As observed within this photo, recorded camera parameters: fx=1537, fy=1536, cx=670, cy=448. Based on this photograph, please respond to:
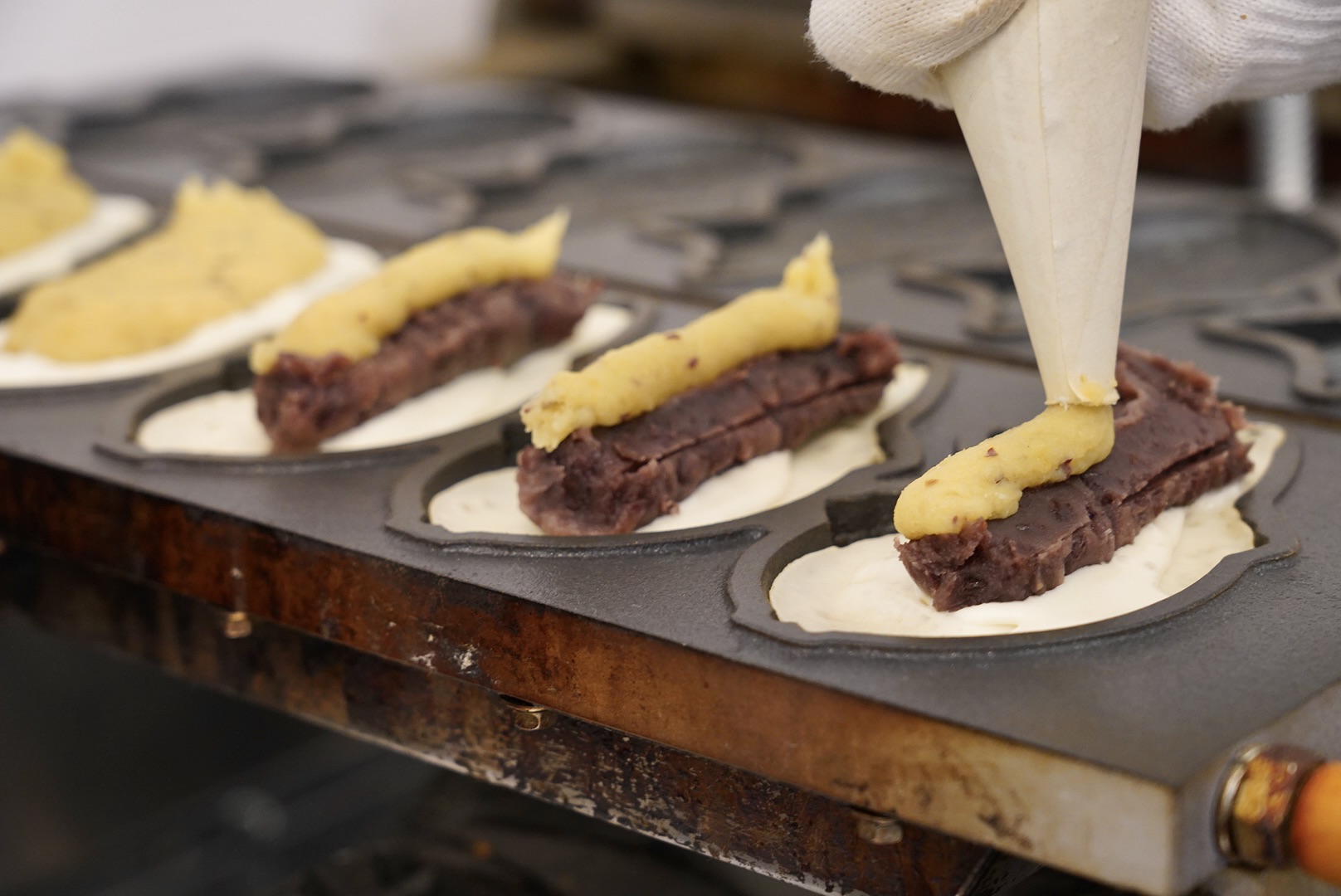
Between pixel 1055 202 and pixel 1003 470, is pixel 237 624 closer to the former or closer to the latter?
pixel 1003 470

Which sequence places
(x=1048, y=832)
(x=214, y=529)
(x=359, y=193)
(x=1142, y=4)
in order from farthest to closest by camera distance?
(x=359, y=193) → (x=214, y=529) → (x=1142, y=4) → (x=1048, y=832)

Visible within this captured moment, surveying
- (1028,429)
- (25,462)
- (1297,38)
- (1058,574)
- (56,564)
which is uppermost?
(1297,38)

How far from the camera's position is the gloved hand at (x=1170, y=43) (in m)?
1.39

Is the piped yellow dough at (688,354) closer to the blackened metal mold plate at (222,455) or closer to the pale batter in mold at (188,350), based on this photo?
the blackened metal mold plate at (222,455)

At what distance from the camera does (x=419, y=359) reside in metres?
2.06

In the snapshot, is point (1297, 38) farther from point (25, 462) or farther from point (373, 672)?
point (25, 462)

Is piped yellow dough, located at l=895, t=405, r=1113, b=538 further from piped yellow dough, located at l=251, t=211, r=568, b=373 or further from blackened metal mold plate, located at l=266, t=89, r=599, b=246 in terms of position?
blackened metal mold plate, located at l=266, t=89, r=599, b=246

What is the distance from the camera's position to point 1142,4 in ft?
4.52

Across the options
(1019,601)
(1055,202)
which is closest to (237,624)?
(1019,601)

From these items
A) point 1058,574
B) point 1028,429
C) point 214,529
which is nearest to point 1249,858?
point 1058,574

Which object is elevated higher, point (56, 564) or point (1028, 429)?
point (1028, 429)

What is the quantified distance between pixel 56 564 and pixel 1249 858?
1.59 m

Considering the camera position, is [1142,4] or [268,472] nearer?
[1142,4]

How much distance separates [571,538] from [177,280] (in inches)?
43.2
